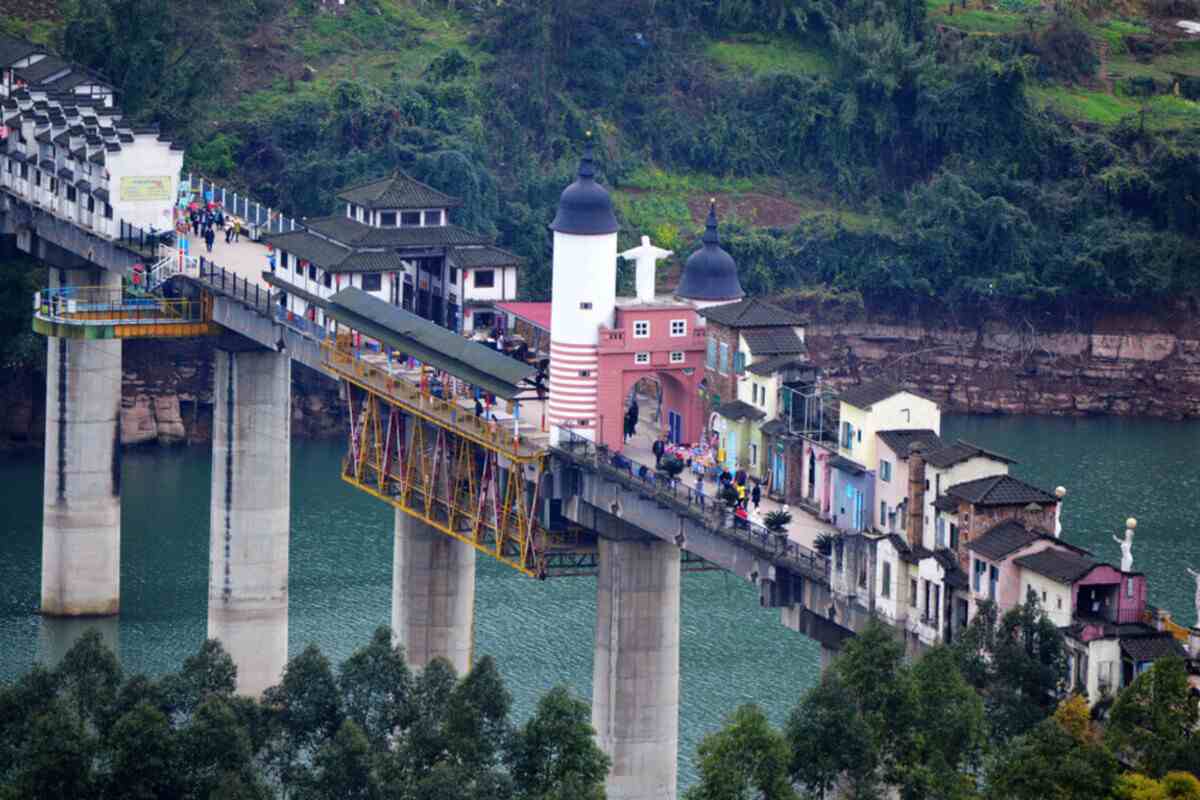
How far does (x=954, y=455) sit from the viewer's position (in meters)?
99.6

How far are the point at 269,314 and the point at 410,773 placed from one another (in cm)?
3888

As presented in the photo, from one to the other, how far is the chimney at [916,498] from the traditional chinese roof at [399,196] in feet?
117

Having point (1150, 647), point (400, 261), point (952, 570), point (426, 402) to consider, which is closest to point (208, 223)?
point (400, 261)

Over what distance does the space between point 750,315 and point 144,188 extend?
3839 cm

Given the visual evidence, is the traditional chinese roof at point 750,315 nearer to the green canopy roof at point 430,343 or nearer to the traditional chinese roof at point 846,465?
the green canopy roof at point 430,343

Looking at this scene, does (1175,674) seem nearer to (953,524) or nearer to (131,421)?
(953,524)

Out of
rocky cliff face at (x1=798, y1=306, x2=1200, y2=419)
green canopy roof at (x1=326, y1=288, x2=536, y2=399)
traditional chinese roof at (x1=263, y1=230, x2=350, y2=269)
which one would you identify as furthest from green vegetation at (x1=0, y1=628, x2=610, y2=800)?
rocky cliff face at (x1=798, y1=306, x2=1200, y2=419)

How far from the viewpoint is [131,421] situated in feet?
563

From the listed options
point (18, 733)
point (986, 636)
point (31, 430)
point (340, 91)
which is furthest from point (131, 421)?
point (986, 636)

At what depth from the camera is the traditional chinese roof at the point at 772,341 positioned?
112519mm

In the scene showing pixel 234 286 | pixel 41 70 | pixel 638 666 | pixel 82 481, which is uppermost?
pixel 41 70

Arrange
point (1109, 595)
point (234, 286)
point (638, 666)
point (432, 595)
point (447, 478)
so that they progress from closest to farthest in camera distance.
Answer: point (1109, 595) → point (638, 666) → point (447, 478) → point (432, 595) → point (234, 286)

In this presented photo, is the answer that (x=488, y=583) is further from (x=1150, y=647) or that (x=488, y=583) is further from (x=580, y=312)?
(x=1150, y=647)

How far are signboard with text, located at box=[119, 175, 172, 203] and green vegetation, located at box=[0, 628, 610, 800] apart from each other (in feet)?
145
